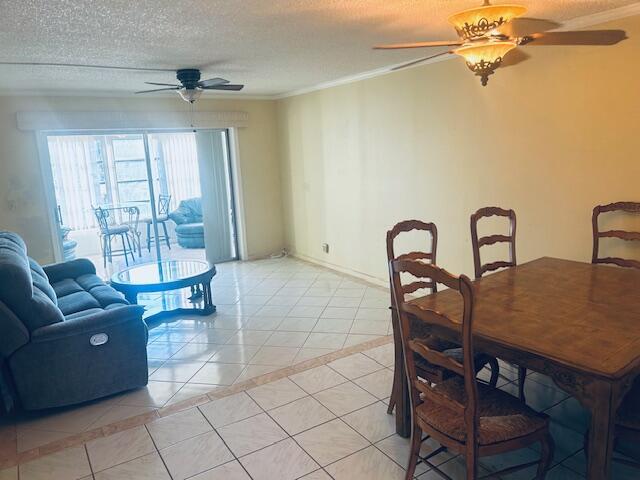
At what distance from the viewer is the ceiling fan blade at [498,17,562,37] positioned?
303 cm

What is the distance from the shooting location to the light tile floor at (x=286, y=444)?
2.27 meters

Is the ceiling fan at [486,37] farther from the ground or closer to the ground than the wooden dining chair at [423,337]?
farther from the ground

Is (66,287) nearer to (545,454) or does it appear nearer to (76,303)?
(76,303)

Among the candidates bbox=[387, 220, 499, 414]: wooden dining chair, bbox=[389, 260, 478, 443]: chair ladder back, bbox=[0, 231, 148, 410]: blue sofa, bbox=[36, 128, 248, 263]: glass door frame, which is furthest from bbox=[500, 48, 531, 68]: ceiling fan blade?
bbox=[36, 128, 248, 263]: glass door frame

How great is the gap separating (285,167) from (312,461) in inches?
191

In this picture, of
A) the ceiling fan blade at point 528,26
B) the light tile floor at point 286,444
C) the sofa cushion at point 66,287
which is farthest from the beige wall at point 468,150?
the sofa cushion at point 66,287

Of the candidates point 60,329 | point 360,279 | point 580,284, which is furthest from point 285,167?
point 580,284

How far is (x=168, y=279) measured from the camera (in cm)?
416

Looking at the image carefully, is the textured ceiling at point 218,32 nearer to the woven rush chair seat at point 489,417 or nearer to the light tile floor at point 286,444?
the woven rush chair seat at point 489,417

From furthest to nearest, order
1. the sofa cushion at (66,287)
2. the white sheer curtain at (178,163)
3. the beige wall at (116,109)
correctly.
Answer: the white sheer curtain at (178,163) < the beige wall at (116,109) < the sofa cushion at (66,287)

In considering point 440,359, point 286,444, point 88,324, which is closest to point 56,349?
point 88,324

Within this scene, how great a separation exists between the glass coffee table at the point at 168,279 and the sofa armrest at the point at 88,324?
92 centimetres

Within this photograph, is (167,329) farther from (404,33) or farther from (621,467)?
(621,467)

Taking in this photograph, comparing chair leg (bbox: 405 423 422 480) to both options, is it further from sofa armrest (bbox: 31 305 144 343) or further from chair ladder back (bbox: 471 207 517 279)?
sofa armrest (bbox: 31 305 144 343)
